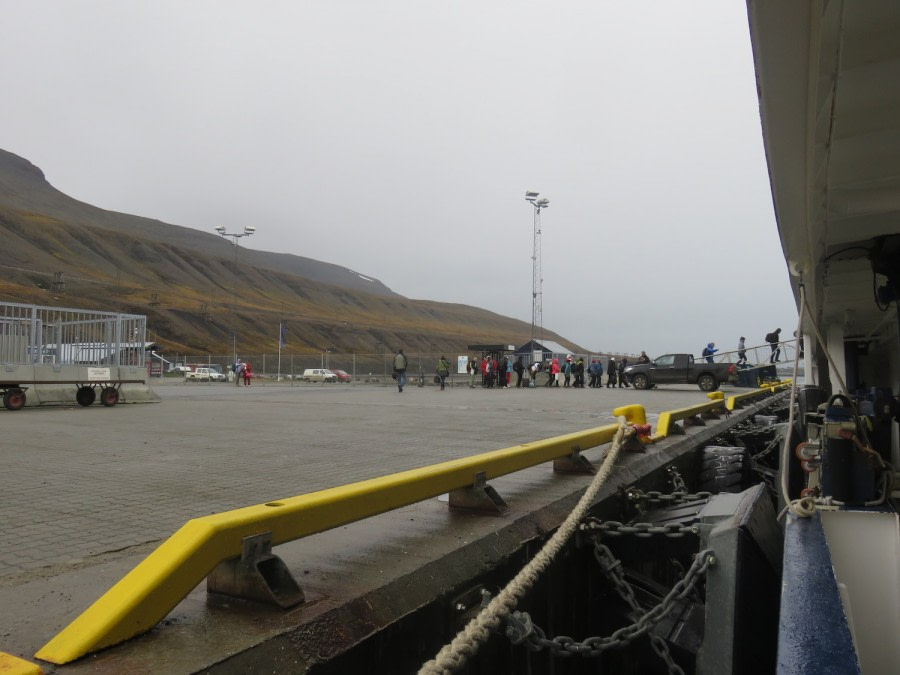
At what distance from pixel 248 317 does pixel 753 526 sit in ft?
353

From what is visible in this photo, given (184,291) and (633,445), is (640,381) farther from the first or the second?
(184,291)

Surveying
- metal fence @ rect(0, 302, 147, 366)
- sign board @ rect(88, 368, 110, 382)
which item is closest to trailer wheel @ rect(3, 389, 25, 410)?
metal fence @ rect(0, 302, 147, 366)

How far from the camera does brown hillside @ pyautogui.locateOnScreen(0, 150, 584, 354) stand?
8812cm

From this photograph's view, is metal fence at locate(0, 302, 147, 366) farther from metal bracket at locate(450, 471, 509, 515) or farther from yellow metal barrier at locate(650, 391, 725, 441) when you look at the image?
metal bracket at locate(450, 471, 509, 515)

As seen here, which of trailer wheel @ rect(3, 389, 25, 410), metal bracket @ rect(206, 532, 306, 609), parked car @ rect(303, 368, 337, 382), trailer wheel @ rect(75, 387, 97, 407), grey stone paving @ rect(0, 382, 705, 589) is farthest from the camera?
parked car @ rect(303, 368, 337, 382)

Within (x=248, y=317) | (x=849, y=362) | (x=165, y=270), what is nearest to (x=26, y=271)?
(x=248, y=317)

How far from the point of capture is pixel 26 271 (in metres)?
89.1

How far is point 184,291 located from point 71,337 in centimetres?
11432

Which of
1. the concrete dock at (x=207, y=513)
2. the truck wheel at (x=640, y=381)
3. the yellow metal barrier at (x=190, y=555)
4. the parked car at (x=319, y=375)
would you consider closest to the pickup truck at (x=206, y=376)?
the parked car at (x=319, y=375)

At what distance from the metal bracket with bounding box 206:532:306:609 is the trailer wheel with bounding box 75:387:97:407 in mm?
14150

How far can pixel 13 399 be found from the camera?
41.6 feet

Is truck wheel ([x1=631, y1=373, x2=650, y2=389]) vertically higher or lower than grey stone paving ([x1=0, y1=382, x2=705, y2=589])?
higher

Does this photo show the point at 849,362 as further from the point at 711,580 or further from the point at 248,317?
the point at 248,317

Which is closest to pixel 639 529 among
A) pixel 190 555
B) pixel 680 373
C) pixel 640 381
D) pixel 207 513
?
pixel 190 555
